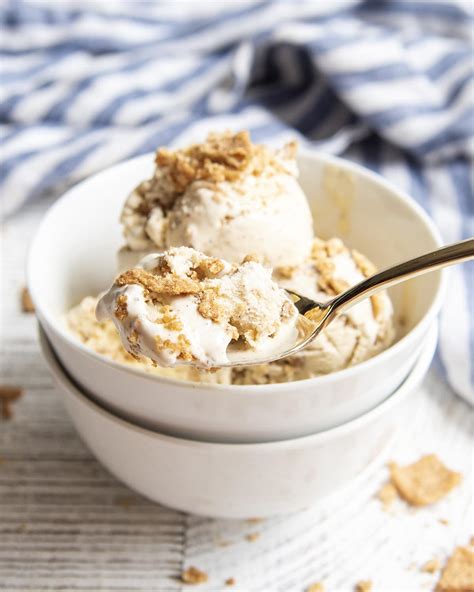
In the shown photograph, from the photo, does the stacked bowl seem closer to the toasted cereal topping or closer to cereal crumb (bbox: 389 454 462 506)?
cereal crumb (bbox: 389 454 462 506)

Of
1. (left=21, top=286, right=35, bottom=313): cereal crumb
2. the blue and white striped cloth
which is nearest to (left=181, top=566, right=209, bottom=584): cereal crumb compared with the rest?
(left=21, top=286, right=35, bottom=313): cereal crumb

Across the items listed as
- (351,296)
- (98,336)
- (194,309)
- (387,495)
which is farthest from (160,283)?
(387,495)

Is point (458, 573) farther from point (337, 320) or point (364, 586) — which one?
point (337, 320)

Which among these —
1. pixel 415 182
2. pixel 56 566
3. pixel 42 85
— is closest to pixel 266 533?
pixel 56 566

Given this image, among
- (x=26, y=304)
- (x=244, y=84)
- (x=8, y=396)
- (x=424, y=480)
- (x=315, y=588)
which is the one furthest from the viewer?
(x=244, y=84)

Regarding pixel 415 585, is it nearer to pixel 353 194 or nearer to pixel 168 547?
pixel 168 547
